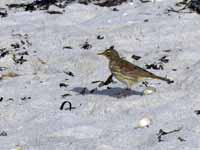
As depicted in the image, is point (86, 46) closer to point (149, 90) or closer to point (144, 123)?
point (149, 90)

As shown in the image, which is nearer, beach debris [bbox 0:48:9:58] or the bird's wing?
the bird's wing

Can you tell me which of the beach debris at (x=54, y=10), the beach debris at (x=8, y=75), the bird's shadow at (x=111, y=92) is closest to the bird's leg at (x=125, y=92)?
the bird's shadow at (x=111, y=92)

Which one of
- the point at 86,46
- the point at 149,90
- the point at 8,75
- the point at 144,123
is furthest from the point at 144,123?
the point at 86,46

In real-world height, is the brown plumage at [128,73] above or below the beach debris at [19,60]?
above

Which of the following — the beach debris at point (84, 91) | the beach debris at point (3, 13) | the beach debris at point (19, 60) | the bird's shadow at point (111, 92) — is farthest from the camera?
the beach debris at point (3, 13)

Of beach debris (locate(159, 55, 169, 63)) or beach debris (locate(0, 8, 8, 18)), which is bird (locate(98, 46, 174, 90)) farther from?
beach debris (locate(0, 8, 8, 18))

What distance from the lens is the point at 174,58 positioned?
9.22m

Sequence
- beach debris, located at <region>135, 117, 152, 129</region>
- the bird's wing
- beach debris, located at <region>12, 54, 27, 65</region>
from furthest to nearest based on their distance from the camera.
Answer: beach debris, located at <region>12, 54, 27, 65</region>, the bird's wing, beach debris, located at <region>135, 117, 152, 129</region>

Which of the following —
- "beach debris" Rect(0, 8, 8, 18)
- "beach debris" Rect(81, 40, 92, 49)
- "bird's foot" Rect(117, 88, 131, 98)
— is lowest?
"bird's foot" Rect(117, 88, 131, 98)

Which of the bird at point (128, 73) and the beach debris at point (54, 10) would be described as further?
the beach debris at point (54, 10)

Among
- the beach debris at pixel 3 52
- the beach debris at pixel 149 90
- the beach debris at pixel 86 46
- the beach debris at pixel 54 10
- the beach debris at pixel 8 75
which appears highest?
the beach debris at pixel 54 10

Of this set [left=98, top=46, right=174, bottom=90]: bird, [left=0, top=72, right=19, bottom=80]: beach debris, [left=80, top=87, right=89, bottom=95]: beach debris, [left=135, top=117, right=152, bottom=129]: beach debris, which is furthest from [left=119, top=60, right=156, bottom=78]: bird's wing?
[left=0, top=72, right=19, bottom=80]: beach debris

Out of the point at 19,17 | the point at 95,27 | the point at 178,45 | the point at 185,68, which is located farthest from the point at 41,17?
the point at 185,68

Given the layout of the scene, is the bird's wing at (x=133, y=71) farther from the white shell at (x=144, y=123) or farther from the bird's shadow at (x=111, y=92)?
the white shell at (x=144, y=123)
